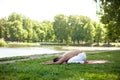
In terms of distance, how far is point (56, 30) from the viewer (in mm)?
119125

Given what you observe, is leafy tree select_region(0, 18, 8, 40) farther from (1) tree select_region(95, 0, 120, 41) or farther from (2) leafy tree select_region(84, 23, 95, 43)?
(1) tree select_region(95, 0, 120, 41)

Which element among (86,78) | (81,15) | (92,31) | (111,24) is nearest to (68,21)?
(81,15)

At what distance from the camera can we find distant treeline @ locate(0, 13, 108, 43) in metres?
105

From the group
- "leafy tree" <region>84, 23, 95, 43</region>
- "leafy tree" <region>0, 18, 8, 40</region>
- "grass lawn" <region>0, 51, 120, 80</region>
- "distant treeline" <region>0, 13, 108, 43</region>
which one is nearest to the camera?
"grass lawn" <region>0, 51, 120, 80</region>

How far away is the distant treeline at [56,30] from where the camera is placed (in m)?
105

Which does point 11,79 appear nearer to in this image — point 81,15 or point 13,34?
point 13,34

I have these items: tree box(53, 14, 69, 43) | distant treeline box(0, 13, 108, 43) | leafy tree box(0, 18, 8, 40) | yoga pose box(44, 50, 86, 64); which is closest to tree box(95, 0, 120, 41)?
yoga pose box(44, 50, 86, 64)

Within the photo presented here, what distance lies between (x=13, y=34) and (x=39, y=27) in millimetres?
22812

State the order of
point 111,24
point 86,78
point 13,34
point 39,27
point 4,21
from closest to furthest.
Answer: point 86,78
point 111,24
point 13,34
point 4,21
point 39,27

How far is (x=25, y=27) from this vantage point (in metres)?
116

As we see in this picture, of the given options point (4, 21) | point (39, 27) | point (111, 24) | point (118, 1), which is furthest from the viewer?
point (39, 27)

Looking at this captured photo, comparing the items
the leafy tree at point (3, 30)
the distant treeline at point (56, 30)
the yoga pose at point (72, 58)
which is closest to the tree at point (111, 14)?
the yoga pose at point (72, 58)

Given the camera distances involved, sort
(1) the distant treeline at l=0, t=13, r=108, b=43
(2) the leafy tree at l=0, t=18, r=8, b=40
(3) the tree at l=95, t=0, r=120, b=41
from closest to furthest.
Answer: (3) the tree at l=95, t=0, r=120, b=41 < (1) the distant treeline at l=0, t=13, r=108, b=43 < (2) the leafy tree at l=0, t=18, r=8, b=40

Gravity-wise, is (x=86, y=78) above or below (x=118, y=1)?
below
